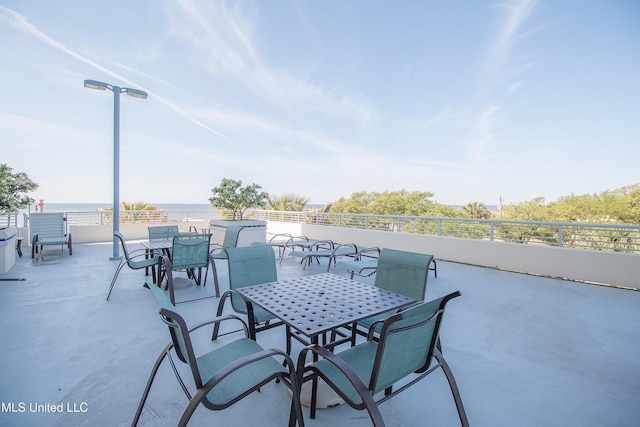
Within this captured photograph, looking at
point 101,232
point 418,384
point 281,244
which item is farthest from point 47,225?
point 418,384

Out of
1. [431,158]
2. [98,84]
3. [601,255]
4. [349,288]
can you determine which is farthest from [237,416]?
[431,158]

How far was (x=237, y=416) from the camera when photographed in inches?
59.9

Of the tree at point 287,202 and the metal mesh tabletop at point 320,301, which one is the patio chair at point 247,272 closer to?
the metal mesh tabletop at point 320,301

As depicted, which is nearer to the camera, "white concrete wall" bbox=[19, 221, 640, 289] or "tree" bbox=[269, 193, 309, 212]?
"white concrete wall" bbox=[19, 221, 640, 289]

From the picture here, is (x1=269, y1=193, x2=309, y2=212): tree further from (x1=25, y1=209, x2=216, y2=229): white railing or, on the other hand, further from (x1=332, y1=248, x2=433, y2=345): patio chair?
(x1=332, y1=248, x2=433, y2=345): patio chair

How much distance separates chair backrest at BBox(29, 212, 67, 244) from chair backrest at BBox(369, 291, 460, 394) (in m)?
8.54

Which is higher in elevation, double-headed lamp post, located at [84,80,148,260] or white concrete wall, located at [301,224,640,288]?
double-headed lamp post, located at [84,80,148,260]

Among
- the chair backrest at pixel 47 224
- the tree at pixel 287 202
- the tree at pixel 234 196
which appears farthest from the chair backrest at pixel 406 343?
the tree at pixel 287 202

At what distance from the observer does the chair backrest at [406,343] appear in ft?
3.48

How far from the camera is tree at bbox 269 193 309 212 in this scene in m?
12.6

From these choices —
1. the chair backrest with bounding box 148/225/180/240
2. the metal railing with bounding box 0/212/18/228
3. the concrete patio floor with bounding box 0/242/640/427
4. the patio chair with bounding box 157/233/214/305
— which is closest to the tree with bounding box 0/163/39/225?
the metal railing with bounding box 0/212/18/228

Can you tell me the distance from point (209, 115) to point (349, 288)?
14.3m

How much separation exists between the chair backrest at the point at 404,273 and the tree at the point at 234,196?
17.4ft

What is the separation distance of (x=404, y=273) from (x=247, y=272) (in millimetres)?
1211
